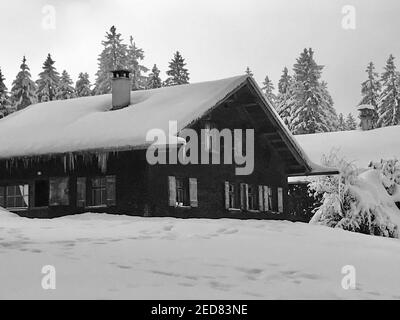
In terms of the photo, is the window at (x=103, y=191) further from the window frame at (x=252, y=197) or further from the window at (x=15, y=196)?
the window frame at (x=252, y=197)

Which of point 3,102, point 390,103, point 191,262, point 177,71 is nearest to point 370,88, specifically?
point 390,103

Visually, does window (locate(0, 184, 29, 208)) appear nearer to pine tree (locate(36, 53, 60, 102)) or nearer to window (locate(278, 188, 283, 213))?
window (locate(278, 188, 283, 213))

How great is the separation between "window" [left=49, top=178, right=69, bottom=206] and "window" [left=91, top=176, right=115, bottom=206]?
1.19m

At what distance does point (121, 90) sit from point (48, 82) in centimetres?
3045

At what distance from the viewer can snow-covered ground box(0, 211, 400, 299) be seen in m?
7.97

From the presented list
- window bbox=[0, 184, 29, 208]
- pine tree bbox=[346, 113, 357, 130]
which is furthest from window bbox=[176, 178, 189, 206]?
pine tree bbox=[346, 113, 357, 130]

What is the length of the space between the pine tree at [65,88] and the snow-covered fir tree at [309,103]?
66.3ft

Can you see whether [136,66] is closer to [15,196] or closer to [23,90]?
[23,90]

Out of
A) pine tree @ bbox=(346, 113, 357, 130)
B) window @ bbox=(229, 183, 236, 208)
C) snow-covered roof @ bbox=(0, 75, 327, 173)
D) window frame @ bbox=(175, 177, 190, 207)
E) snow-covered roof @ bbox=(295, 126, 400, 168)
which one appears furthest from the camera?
pine tree @ bbox=(346, 113, 357, 130)

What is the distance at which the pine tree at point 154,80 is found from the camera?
5431 cm

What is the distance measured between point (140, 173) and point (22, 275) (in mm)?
12330

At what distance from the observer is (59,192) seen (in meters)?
22.6
